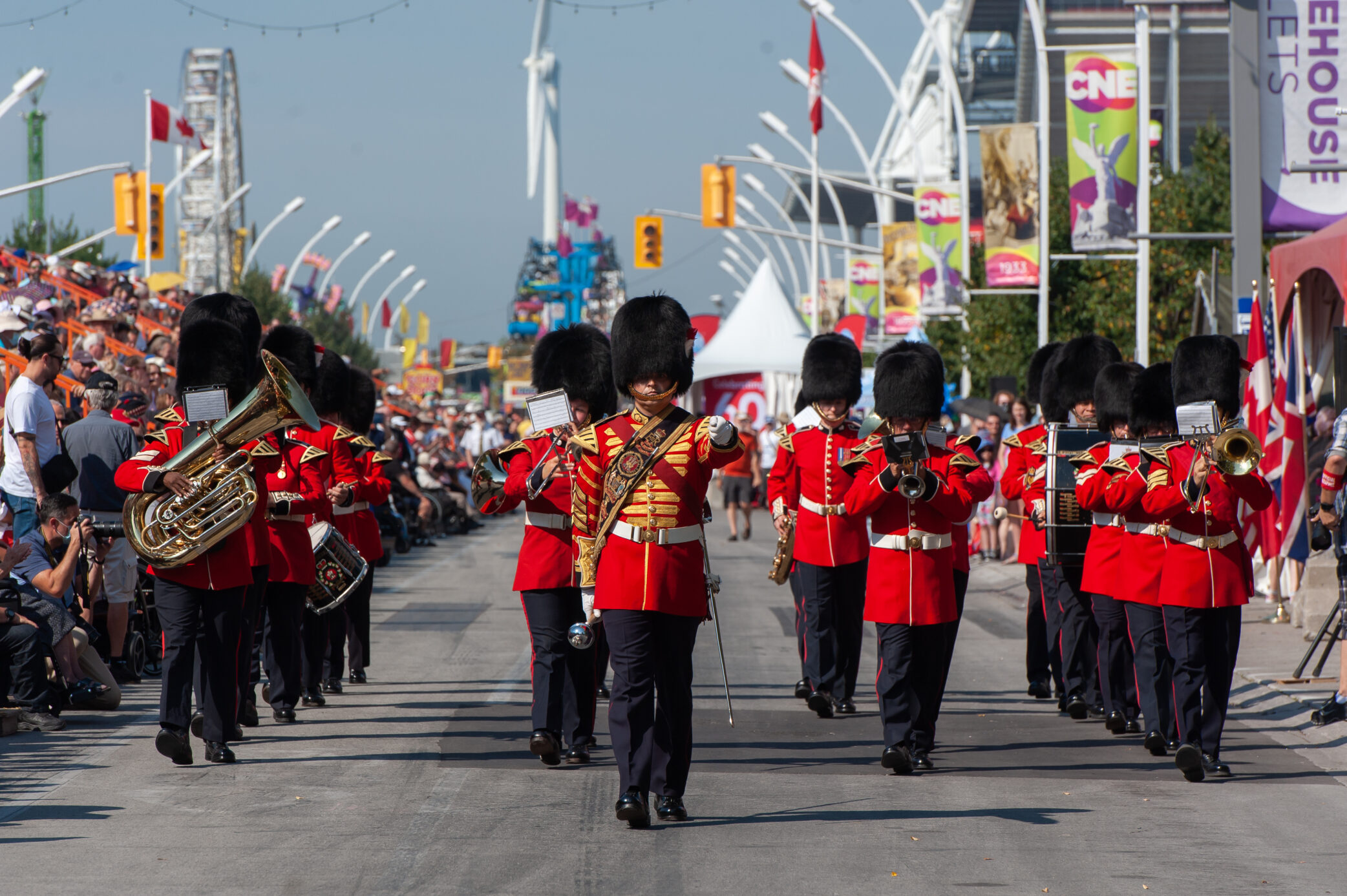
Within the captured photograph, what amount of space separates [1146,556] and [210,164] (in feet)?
172

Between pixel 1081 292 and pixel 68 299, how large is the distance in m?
15.1

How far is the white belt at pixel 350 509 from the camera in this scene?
1036cm

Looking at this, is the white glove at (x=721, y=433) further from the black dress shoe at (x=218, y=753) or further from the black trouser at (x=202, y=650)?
the black dress shoe at (x=218, y=753)

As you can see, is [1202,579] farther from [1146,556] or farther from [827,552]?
[827,552]

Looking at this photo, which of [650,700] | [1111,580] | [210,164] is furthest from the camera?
[210,164]

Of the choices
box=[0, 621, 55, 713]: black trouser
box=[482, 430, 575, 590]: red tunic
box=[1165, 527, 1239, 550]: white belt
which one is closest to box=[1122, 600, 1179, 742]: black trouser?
box=[1165, 527, 1239, 550]: white belt

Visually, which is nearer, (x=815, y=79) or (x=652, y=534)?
(x=652, y=534)

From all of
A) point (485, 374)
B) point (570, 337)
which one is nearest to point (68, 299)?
point (570, 337)

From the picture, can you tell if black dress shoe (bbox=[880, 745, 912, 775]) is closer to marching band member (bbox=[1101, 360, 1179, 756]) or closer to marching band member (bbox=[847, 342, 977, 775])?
marching band member (bbox=[847, 342, 977, 775])

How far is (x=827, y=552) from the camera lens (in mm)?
10094

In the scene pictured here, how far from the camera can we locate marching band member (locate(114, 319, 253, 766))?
7.88 meters

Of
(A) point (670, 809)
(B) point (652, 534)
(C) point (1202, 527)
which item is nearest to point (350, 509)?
(B) point (652, 534)

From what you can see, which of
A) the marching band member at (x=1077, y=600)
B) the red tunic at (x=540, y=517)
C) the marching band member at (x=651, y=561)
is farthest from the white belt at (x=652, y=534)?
the marching band member at (x=1077, y=600)

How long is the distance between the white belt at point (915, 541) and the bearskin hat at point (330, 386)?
3.67 metres
